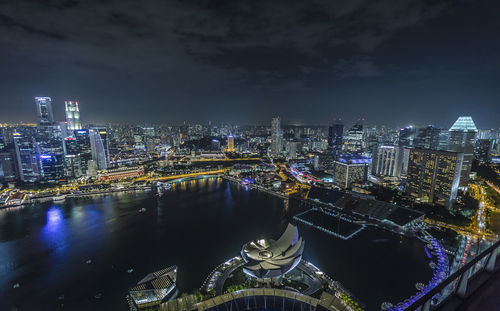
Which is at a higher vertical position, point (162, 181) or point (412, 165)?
point (412, 165)

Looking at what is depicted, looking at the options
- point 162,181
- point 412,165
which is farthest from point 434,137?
point 162,181

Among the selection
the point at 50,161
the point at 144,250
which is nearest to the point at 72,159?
the point at 50,161

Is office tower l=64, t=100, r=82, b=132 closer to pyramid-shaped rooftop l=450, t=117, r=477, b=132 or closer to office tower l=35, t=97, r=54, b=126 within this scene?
office tower l=35, t=97, r=54, b=126

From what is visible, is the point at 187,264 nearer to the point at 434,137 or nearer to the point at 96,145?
the point at 96,145

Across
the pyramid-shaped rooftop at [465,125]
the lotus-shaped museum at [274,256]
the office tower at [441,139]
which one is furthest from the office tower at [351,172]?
the lotus-shaped museum at [274,256]

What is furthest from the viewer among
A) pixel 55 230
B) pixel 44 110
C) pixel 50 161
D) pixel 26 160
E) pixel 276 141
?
pixel 276 141

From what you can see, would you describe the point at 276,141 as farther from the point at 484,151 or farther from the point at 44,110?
the point at 44,110

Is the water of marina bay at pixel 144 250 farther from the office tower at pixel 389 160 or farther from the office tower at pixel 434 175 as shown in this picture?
the office tower at pixel 389 160
